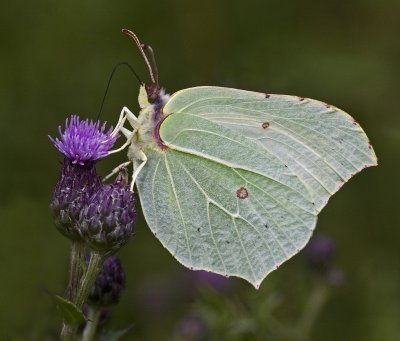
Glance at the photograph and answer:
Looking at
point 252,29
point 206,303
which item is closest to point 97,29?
point 252,29

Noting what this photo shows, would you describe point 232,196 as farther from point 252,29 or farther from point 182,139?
point 252,29

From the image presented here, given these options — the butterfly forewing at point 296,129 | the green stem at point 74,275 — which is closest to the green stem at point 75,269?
the green stem at point 74,275

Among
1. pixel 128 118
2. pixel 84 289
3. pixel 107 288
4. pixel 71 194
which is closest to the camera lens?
pixel 84 289

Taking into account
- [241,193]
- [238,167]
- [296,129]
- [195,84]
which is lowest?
[195,84]

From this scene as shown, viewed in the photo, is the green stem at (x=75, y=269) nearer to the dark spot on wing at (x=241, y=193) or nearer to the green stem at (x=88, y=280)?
the green stem at (x=88, y=280)

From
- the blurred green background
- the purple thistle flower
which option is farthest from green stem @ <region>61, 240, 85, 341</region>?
the blurred green background

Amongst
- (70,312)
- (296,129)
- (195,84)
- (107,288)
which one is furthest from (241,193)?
(195,84)

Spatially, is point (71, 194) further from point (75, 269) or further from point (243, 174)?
point (243, 174)
